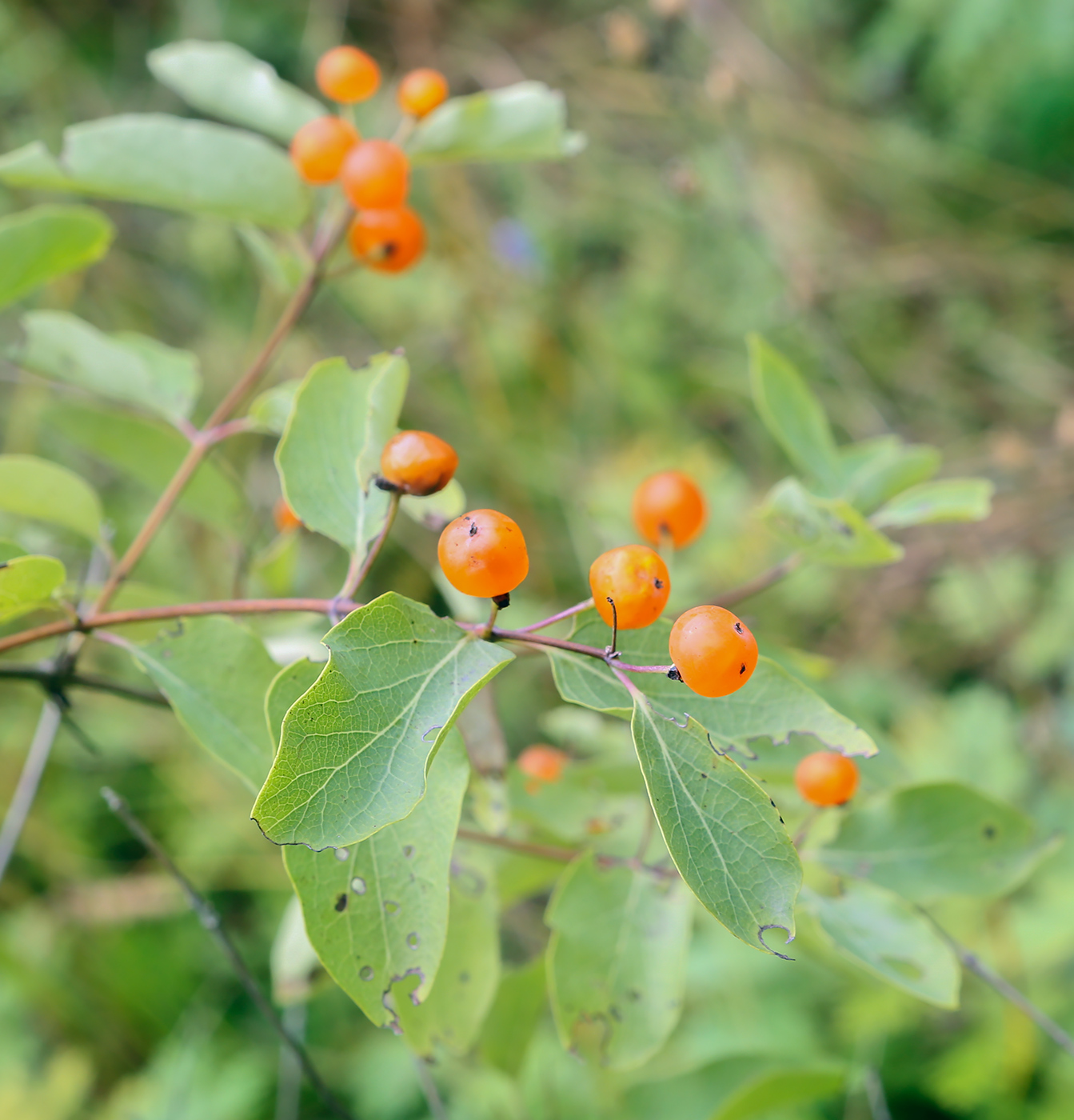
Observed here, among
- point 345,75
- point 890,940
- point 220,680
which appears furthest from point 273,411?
→ point 890,940

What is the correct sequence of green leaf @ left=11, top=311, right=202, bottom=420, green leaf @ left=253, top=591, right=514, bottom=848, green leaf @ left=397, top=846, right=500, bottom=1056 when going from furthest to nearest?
green leaf @ left=11, top=311, right=202, bottom=420 < green leaf @ left=397, top=846, right=500, bottom=1056 < green leaf @ left=253, top=591, right=514, bottom=848

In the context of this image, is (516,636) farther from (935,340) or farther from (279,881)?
(935,340)

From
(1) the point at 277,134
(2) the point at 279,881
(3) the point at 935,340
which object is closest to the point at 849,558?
(1) the point at 277,134

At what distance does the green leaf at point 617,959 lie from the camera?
75 cm

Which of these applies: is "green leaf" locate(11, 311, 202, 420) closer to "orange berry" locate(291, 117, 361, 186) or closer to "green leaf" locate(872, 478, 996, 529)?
"orange berry" locate(291, 117, 361, 186)

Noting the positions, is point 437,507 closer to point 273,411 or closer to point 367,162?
point 273,411

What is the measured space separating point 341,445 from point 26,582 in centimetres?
26

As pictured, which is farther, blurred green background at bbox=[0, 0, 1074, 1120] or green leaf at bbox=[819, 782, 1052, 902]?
blurred green background at bbox=[0, 0, 1074, 1120]

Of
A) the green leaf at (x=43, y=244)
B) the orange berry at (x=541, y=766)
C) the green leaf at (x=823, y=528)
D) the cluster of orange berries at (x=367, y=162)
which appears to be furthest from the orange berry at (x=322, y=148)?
the orange berry at (x=541, y=766)

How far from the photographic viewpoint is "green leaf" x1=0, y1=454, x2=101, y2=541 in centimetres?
79

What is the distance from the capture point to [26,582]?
2.10 ft

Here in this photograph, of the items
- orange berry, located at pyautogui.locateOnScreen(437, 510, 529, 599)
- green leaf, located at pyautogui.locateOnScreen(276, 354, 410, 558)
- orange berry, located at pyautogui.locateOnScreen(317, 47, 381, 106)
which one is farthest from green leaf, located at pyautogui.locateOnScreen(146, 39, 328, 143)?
orange berry, located at pyautogui.locateOnScreen(437, 510, 529, 599)

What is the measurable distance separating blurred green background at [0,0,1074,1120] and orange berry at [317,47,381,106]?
1056mm

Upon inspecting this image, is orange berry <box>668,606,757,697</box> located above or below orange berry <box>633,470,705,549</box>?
above
